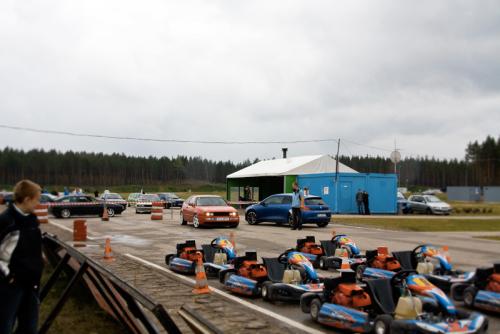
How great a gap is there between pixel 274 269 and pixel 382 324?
3018 millimetres

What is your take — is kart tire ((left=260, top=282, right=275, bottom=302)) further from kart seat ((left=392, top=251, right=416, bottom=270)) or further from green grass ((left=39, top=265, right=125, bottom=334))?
kart seat ((left=392, top=251, right=416, bottom=270))

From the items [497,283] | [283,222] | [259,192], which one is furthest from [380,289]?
[259,192]

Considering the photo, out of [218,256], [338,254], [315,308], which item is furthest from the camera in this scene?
[338,254]

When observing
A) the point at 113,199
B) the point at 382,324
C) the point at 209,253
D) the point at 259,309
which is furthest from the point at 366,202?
the point at 382,324

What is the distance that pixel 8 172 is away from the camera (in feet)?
98.9

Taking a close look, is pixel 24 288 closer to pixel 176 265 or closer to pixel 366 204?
pixel 176 265

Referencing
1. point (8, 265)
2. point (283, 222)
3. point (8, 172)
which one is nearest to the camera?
point (8, 265)

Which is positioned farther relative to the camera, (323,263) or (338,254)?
(338,254)

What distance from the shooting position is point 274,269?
8.41 m

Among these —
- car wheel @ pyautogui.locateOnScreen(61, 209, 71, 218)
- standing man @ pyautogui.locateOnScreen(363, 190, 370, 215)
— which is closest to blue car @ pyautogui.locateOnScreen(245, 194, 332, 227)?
standing man @ pyautogui.locateOnScreen(363, 190, 370, 215)

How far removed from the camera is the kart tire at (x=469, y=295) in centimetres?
725

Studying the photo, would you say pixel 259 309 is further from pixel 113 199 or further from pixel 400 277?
pixel 113 199

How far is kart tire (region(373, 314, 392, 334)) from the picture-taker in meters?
5.50

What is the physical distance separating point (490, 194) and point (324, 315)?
88.0 metres
